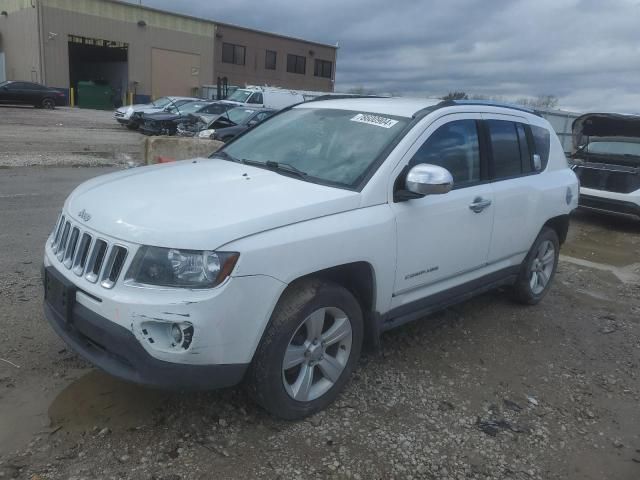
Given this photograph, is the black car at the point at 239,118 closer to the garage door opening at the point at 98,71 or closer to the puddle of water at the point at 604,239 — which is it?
the puddle of water at the point at 604,239

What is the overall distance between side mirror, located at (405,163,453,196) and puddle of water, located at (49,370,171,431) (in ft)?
6.27

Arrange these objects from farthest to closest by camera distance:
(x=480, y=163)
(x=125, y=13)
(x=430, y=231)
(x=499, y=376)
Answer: (x=125, y=13), (x=480, y=163), (x=499, y=376), (x=430, y=231)

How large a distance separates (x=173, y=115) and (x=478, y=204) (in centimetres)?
1775

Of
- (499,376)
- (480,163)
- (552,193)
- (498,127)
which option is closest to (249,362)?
(499,376)

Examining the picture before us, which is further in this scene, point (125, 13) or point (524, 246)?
point (125, 13)

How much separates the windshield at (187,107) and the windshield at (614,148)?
1484 centimetres

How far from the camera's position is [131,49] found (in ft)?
141

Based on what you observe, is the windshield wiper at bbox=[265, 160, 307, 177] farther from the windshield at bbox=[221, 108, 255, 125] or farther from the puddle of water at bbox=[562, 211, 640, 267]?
the windshield at bbox=[221, 108, 255, 125]

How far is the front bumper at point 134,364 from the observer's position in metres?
2.60

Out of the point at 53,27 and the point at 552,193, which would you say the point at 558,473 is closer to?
the point at 552,193

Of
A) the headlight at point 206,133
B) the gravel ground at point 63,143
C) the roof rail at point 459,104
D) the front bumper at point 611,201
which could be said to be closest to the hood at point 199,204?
the roof rail at point 459,104

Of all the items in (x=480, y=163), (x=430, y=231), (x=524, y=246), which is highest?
(x=480, y=163)

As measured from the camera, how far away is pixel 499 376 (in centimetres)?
390

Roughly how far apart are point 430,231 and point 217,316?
63.8 inches
